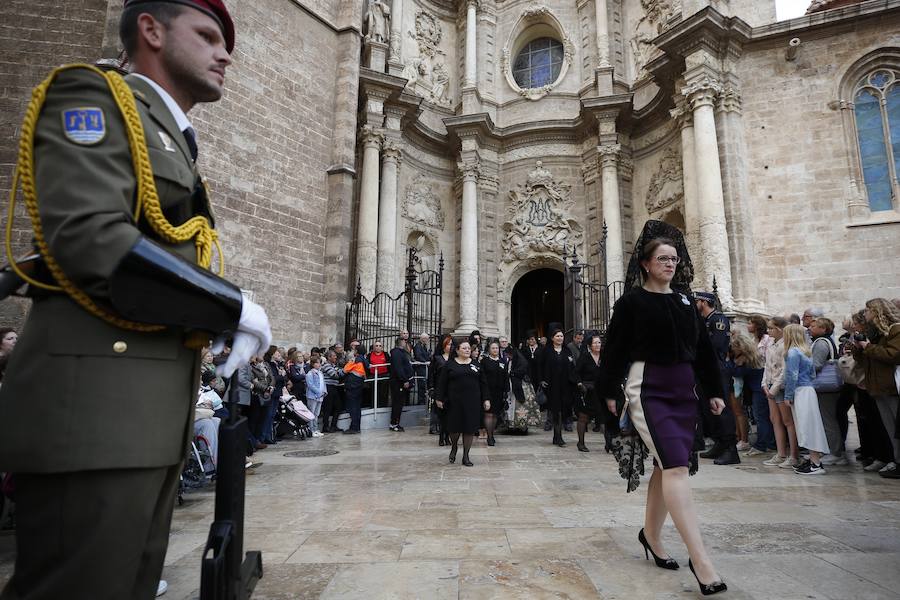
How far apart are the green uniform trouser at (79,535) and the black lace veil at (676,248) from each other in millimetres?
2760

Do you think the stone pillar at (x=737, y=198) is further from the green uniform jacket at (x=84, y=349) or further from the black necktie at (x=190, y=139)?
the green uniform jacket at (x=84, y=349)

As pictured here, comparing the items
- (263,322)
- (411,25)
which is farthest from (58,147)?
(411,25)

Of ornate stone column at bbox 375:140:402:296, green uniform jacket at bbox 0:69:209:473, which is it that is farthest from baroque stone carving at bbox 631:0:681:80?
green uniform jacket at bbox 0:69:209:473

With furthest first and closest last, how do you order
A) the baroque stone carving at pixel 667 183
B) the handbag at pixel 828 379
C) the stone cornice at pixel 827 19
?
1. the baroque stone carving at pixel 667 183
2. the stone cornice at pixel 827 19
3. the handbag at pixel 828 379

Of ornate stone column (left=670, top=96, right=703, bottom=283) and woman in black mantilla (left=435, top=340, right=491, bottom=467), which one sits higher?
ornate stone column (left=670, top=96, right=703, bottom=283)

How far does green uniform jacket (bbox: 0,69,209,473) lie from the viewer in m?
1.11

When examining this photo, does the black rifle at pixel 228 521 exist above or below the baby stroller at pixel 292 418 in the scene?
above

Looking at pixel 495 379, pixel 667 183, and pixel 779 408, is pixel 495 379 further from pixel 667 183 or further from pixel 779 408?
pixel 667 183

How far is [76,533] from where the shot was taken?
1.07 metres

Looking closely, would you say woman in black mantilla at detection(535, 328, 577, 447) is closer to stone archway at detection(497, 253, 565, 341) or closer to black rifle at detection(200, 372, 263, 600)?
black rifle at detection(200, 372, 263, 600)

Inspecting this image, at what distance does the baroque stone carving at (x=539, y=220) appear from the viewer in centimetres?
1803

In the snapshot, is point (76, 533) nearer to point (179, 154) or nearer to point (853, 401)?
point (179, 154)

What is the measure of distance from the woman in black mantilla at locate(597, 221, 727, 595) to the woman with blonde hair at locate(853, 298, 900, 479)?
A: 3.69m

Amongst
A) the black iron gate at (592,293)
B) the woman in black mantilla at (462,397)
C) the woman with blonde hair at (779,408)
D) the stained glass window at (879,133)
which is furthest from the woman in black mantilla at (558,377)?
the stained glass window at (879,133)
